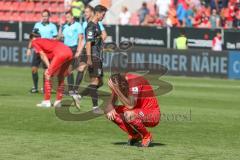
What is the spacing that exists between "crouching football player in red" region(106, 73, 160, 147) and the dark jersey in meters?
4.29

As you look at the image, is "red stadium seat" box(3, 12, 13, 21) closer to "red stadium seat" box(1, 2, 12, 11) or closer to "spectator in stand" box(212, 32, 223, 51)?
"red stadium seat" box(1, 2, 12, 11)

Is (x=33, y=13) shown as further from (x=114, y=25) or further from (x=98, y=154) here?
(x=98, y=154)

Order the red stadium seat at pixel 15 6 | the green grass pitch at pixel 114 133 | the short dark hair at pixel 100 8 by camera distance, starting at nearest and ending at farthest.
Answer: the green grass pitch at pixel 114 133 → the short dark hair at pixel 100 8 → the red stadium seat at pixel 15 6

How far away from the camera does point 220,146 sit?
12.9 metres

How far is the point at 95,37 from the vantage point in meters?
17.0

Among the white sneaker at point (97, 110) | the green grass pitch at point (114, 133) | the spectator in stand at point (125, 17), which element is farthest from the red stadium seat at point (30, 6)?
the white sneaker at point (97, 110)

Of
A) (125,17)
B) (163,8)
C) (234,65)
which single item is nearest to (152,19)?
(163,8)

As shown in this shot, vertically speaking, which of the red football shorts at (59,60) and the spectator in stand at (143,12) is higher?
the spectator in stand at (143,12)

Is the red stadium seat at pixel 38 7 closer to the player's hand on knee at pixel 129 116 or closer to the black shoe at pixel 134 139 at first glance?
the black shoe at pixel 134 139

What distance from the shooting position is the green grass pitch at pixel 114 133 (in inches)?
466

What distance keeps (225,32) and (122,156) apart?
856 inches

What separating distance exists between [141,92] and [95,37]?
4.82 metres

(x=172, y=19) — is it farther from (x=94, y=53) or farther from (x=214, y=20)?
(x=94, y=53)

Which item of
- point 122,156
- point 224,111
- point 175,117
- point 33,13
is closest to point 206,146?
point 122,156
